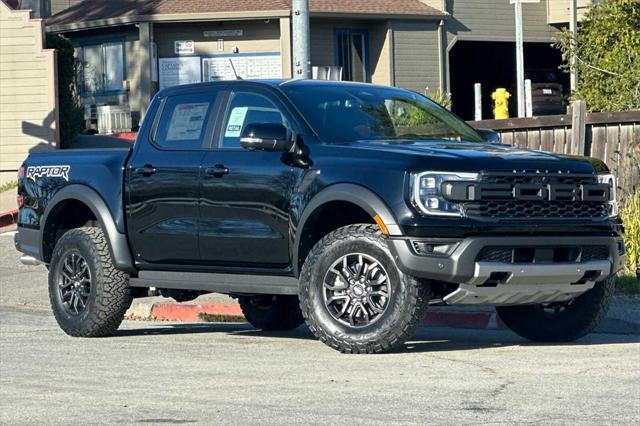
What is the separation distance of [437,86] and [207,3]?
21.1ft

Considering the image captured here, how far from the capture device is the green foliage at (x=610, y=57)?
72.5 ft

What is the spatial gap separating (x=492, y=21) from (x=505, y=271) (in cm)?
3047

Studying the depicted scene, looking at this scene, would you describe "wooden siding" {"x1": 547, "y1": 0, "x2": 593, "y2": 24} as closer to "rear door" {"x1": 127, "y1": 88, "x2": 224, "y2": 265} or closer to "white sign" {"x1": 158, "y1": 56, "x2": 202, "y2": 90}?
"white sign" {"x1": 158, "y1": 56, "x2": 202, "y2": 90}

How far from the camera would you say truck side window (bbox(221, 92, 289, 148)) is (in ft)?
35.7

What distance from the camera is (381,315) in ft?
32.1

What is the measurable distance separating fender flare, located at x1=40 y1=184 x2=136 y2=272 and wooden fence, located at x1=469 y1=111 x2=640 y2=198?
217 inches

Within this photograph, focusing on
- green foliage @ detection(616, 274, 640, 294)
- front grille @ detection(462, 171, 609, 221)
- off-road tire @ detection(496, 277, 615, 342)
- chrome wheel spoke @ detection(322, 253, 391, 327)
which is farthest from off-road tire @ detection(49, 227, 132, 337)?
green foliage @ detection(616, 274, 640, 294)

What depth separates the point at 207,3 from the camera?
36.2 m

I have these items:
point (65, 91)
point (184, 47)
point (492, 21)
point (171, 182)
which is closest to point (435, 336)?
point (171, 182)

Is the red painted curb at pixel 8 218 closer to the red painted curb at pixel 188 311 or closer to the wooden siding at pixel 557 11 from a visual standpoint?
the red painted curb at pixel 188 311

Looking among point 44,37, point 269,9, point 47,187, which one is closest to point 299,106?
point 47,187

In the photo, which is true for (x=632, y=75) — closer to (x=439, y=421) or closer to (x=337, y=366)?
(x=337, y=366)

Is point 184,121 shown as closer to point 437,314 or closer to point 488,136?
point 488,136

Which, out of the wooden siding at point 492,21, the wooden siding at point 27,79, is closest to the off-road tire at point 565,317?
the wooden siding at point 27,79
